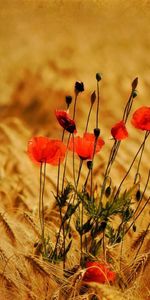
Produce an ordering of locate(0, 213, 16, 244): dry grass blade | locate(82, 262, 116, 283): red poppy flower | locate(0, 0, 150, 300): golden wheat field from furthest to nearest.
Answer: locate(0, 0, 150, 300): golden wheat field → locate(0, 213, 16, 244): dry grass blade → locate(82, 262, 116, 283): red poppy flower

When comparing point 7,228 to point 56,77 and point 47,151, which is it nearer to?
point 47,151

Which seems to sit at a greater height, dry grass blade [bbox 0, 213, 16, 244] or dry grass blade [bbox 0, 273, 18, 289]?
dry grass blade [bbox 0, 213, 16, 244]

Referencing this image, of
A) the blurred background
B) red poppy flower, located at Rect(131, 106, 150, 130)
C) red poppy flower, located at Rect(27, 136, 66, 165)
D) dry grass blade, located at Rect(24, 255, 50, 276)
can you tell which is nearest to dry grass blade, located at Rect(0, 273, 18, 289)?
dry grass blade, located at Rect(24, 255, 50, 276)

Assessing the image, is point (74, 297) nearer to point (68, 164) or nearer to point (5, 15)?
point (68, 164)

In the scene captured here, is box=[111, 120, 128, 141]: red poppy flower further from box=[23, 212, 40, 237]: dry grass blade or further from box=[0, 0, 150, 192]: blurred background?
box=[0, 0, 150, 192]: blurred background

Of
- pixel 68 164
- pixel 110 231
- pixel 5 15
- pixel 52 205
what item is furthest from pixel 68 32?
pixel 110 231

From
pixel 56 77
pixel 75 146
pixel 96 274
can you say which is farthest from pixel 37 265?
pixel 56 77
